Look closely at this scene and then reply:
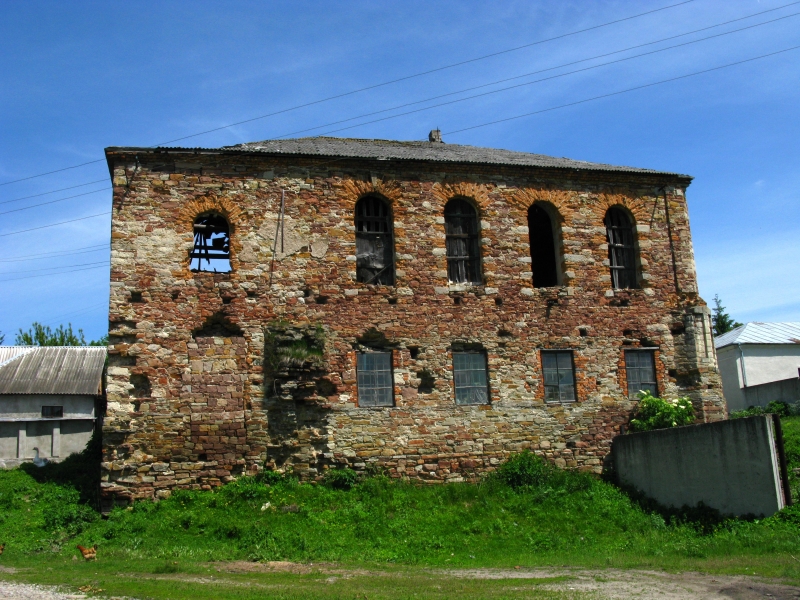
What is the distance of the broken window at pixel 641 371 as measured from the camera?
18578 millimetres

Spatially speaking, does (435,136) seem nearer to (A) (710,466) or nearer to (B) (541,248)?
(B) (541,248)

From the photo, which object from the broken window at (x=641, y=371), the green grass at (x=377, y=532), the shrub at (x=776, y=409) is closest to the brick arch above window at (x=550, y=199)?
the broken window at (x=641, y=371)

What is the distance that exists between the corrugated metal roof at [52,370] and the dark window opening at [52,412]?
636 millimetres

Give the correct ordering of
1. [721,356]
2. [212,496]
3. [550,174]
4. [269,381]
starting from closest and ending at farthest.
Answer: [212,496], [269,381], [550,174], [721,356]

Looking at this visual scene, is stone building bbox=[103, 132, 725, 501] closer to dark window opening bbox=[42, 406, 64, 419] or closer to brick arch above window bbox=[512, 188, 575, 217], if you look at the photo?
brick arch above window bbox=[512, 188, 575, 217]

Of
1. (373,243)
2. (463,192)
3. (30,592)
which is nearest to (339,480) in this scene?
(373,243)

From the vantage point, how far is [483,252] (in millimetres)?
18297

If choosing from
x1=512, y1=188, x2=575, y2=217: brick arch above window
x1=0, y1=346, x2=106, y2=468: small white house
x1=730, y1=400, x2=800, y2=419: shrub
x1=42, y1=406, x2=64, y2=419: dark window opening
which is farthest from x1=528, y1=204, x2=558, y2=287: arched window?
x1=42, y1=406, x2=64, y2=419: dark window opening

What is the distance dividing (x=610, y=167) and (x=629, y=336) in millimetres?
4758

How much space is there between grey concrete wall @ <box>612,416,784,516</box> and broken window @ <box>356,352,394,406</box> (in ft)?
18.6

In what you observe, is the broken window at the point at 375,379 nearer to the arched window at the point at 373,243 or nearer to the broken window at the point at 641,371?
the arched window at the point at 373,243

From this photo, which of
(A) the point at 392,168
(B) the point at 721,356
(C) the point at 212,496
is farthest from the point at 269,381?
(B) the point at 721,356

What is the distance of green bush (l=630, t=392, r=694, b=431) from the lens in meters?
17.7

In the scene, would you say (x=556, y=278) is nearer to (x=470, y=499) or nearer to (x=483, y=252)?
(x=483, y=252)
